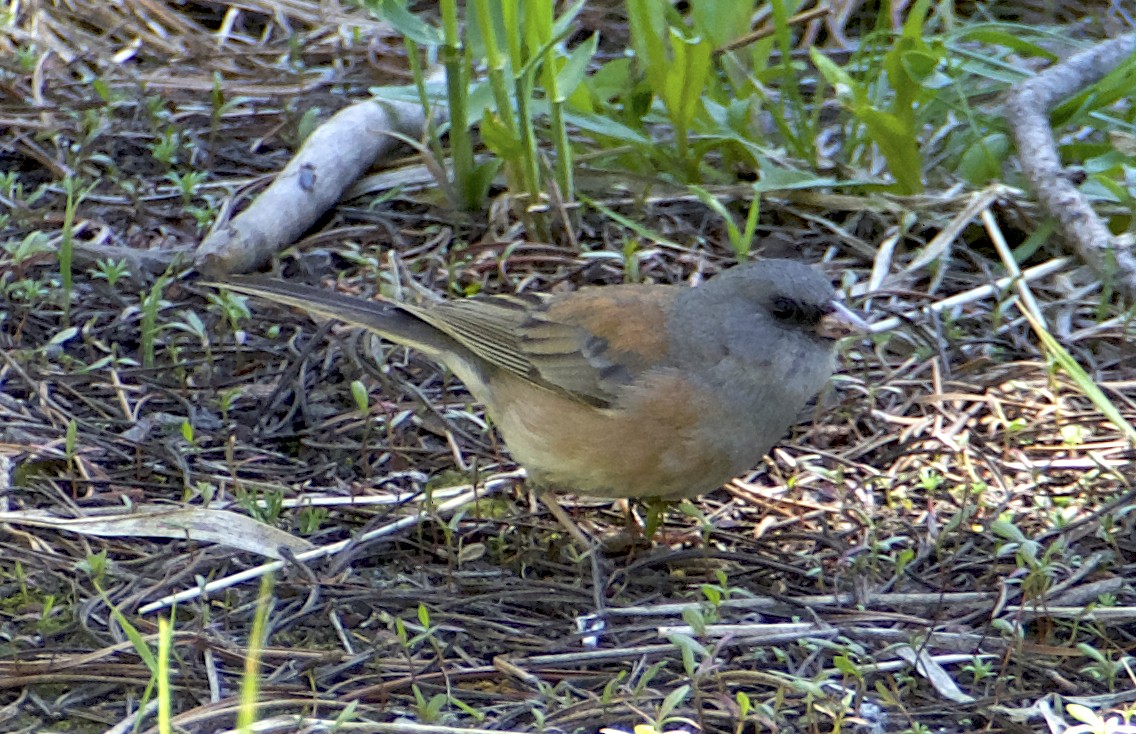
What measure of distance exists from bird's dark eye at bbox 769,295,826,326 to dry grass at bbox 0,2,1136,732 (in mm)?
428

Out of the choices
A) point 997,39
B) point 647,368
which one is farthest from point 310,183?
point 997,39

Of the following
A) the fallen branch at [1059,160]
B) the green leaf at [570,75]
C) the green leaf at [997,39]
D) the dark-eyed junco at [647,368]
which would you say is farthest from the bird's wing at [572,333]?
the green leaf at [997,39]

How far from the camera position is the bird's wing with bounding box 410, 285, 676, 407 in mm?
3129

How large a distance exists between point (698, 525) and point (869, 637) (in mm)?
724

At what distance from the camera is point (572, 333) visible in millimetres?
3295

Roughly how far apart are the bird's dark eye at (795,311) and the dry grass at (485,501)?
43cm

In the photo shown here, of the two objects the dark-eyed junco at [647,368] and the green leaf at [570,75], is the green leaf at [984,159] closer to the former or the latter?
the green leaf at [570,75]

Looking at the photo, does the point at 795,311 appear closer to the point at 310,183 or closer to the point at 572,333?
the point at 572,333

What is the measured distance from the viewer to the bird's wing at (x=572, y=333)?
3129 mm

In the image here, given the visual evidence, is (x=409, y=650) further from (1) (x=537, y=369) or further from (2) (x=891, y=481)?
(2) (x=891, y=481)

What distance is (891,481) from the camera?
3.33m

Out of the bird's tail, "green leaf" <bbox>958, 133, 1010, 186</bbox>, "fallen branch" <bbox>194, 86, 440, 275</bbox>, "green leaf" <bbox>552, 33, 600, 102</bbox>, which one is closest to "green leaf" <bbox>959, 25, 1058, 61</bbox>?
"green leaf" <bbox>958, 133, 1010, 186</bbox>

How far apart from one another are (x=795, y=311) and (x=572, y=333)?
21.5 inches

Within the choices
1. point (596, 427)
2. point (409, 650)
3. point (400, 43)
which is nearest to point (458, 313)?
point (596, 427)
